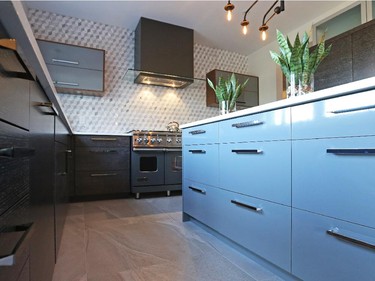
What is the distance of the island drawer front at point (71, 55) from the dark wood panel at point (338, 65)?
286cm

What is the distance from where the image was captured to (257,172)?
4.20 feet

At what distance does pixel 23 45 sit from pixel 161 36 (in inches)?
125

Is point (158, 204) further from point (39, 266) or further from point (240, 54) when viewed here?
point (240, 54)

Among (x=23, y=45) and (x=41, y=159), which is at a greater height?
(x=23, y=45)

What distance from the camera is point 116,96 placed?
12.1 ft

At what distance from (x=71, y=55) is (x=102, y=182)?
66.3 inches

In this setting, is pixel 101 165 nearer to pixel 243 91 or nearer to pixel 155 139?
pixel 155 139

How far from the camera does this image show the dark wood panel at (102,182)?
9.83 ft

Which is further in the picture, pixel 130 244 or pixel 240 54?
pixel 240 54

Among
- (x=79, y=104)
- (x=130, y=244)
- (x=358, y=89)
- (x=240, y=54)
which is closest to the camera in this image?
(x=358, y=89)

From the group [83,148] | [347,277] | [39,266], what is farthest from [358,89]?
[83,148]

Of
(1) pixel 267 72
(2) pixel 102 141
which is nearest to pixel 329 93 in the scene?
(2) pixel 102 141

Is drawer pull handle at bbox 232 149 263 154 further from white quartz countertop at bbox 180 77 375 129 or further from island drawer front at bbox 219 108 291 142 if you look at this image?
white quartz countertop at bbox 180 77 375 129

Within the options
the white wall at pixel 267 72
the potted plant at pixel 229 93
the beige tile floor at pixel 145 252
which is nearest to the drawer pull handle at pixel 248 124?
the potted plant at pixel 229 93
